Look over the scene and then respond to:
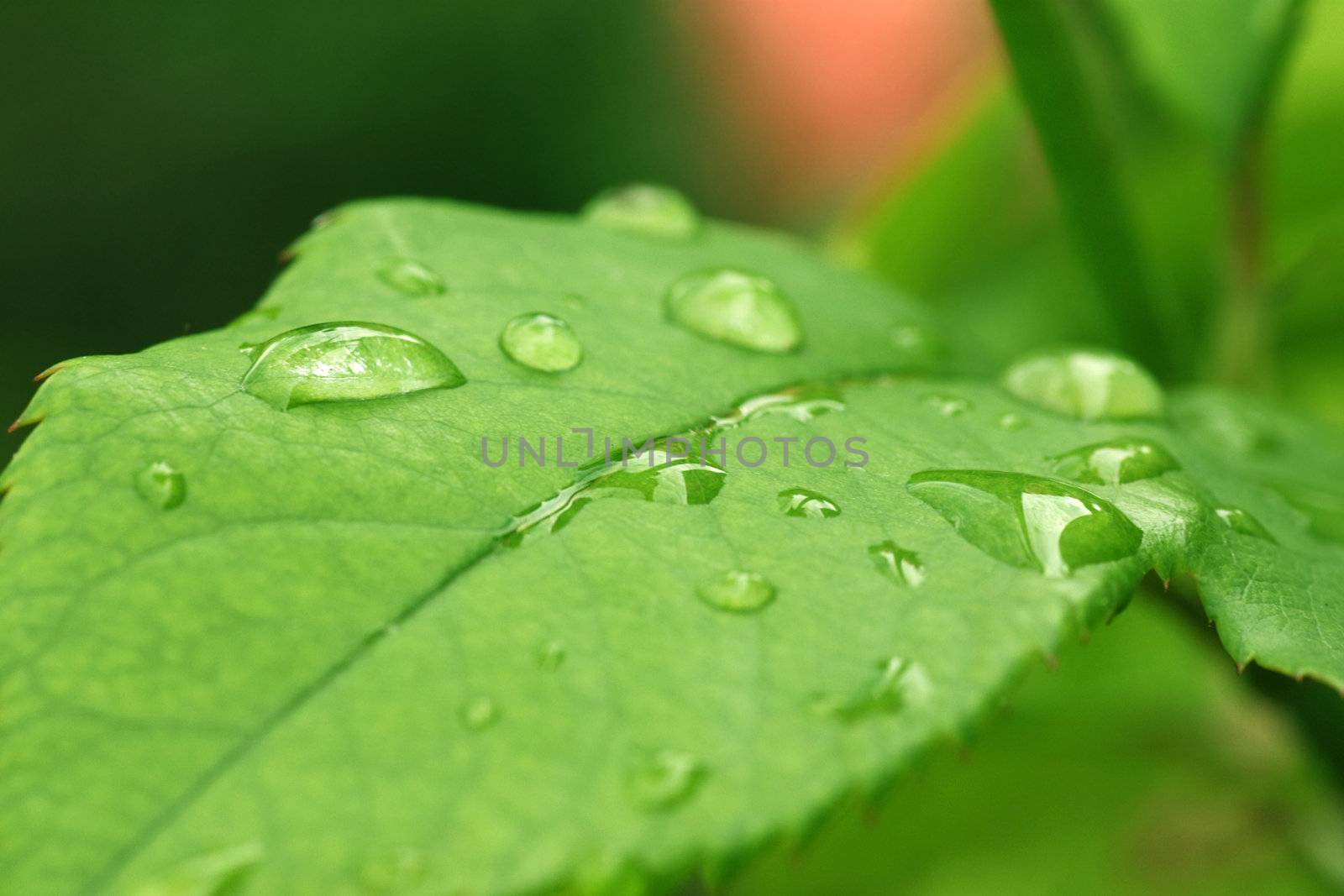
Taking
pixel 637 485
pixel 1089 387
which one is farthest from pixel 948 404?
pixel 637 485

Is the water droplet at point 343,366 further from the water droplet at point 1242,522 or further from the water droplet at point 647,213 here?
the water droplet at point 1242,522

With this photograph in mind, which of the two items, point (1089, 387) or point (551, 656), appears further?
point (1089, 387)

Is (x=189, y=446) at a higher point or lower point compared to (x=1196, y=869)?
higher

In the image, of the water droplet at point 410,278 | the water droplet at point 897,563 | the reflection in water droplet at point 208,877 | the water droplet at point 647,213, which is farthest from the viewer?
the water droplet at point 647,213

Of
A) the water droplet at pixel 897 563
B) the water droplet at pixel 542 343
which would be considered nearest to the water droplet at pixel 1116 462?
the water droplet at pixel 897 563

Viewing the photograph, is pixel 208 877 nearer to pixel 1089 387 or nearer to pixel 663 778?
pixel 663 778

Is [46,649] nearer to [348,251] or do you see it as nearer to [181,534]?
[181,534]

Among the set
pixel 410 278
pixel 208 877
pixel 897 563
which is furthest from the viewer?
pixel 410 278

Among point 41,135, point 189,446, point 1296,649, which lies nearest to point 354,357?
point 189,446
